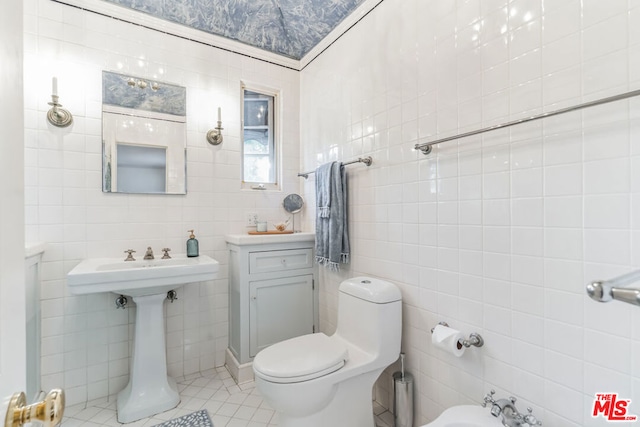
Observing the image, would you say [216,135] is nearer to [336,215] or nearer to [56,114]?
[56,114]

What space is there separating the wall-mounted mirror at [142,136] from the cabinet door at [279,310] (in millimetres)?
939

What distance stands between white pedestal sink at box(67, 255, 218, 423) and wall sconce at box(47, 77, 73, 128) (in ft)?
2.77

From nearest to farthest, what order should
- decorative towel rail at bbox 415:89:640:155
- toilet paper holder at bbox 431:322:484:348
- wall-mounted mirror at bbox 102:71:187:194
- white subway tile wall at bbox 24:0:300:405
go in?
decorative towel rail at bbox 415:89:640:155, toilet paper holder at bbox 431:322:484:348, white subway tile wall at bbox 24:0:300:405, wall-mounted mirror at bbox 102:71:187:194

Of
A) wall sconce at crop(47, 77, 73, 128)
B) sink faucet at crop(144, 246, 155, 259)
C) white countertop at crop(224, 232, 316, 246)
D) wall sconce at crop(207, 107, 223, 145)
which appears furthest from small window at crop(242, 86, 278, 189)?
wall sconce at crop(47, 77, 73, 128)

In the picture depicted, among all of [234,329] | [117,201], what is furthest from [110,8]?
[234,329]

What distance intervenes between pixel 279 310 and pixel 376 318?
34.9 inches

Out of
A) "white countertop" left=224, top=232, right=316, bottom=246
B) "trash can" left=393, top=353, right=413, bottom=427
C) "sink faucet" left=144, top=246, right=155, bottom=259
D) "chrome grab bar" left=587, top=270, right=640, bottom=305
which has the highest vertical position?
"chrome grab bar" left=587, top=270, right=640, bottom=305

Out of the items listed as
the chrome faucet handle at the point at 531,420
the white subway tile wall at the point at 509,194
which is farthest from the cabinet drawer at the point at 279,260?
the chrome faucet handle at the point at 531,420

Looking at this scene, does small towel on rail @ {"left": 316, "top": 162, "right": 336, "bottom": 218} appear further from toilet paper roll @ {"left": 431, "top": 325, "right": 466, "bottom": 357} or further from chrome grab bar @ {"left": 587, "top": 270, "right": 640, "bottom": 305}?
chrome grab bar @ {"left": 587, "top": 270, "right": 640, "bottom": 305}

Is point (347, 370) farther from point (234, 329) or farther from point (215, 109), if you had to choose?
point (215, 109)

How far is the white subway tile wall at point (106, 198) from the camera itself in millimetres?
1765

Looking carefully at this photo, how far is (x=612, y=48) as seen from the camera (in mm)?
943

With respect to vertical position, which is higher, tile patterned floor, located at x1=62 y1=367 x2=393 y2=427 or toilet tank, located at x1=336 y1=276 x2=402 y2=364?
toilet tank, located at x1=336 y1=276 x2=402 y2=364

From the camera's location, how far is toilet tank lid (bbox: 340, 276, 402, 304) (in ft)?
5.11
